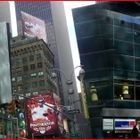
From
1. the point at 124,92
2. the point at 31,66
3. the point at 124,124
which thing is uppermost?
the point at 31,66

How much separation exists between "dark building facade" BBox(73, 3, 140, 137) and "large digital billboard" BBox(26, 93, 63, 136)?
108ft

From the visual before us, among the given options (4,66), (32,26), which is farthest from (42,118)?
(4,66)

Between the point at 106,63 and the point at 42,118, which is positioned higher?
the point at 106,63

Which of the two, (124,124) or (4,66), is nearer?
(4,66)

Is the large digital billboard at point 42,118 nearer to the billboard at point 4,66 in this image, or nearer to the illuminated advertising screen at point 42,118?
the illuminated advertising screen at point 42,118

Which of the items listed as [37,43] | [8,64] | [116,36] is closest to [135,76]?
[116,36]

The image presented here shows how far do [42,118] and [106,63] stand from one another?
1567 inches

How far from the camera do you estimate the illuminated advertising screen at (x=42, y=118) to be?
81.1 metres

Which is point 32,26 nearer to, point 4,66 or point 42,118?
point 42,118

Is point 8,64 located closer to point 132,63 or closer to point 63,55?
point 132,63

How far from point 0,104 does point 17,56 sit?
118 feet

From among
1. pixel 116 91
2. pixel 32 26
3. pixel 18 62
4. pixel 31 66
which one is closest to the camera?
pixel 116 91

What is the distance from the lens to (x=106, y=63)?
48.5 meters

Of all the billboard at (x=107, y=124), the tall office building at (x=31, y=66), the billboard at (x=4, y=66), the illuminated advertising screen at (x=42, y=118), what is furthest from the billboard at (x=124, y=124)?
the illuminated advertising screen at (x=42, y=118)
